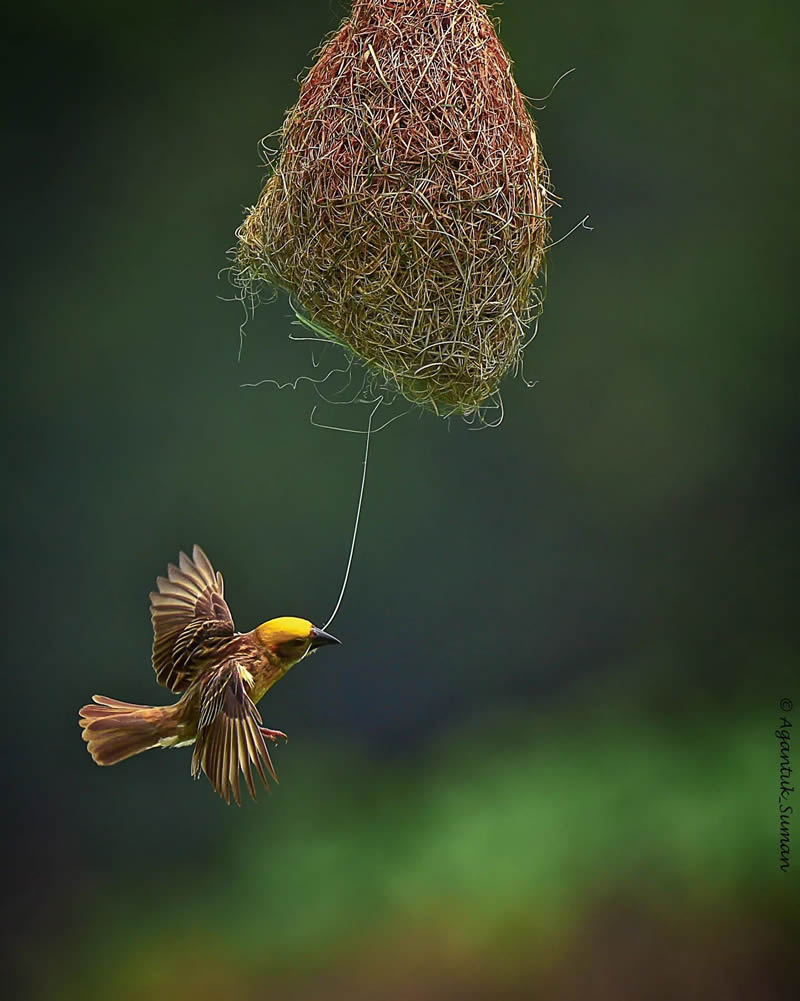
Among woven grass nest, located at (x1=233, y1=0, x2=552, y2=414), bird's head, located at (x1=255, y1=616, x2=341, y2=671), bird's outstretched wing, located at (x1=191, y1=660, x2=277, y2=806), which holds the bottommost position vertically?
bird's outstretched wing, located at (x1=191, y1=660, x2=277, y2=806)

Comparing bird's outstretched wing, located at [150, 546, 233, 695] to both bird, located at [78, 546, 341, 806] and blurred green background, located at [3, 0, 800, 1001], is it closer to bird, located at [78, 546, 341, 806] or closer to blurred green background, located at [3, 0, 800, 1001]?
bird, located at [78, 546, 341, 806]

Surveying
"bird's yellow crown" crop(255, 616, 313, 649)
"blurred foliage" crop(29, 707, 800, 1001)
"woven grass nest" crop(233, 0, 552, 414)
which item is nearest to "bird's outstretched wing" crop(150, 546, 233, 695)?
"bird's yellow crown" crop(255, 616, 313, 649)

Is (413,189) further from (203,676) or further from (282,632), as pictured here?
(203,676)

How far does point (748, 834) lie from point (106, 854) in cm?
151

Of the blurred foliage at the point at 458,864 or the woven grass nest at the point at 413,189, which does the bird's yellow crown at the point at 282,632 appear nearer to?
the woven grass nest at the point at 413,189

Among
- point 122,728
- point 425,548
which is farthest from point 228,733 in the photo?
point 425,548

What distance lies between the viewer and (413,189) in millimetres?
1564

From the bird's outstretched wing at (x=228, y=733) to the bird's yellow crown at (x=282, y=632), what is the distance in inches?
2.9

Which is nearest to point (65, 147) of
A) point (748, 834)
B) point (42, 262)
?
point (42, 262)

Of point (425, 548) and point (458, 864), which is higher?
point (425, 548)

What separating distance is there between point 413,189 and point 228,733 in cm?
81

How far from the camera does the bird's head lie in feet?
5.50

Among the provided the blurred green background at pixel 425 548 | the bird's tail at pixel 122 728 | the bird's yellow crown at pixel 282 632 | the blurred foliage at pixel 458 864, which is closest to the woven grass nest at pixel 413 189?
the bird's yellow crown at pixel 282 632

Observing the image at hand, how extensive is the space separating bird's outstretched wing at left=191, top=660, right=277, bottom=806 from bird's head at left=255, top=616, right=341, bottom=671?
7cm
